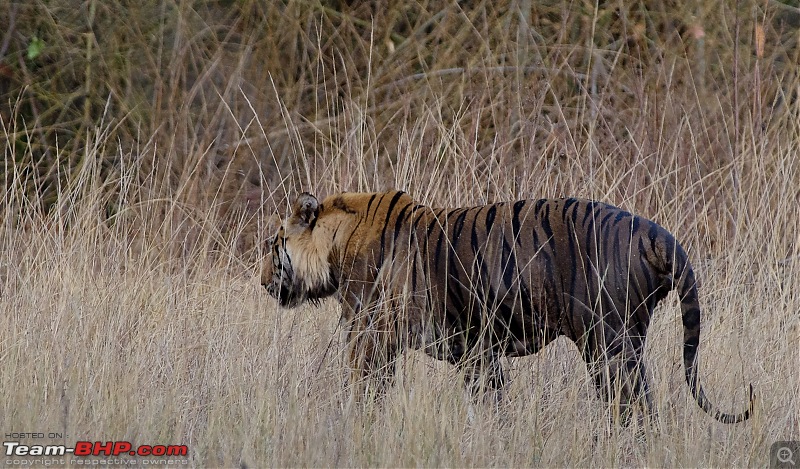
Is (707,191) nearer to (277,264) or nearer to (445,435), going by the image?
(277,264)

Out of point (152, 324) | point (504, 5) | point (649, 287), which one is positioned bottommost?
point (152, 324)

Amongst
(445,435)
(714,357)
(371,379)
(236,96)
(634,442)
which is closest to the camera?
(445,435)

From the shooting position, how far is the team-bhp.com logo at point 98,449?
3764 millimetres

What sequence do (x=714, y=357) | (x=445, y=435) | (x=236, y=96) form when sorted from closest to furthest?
(x=445, y=435) < (x=714, y=357) < (x=236, y=96)

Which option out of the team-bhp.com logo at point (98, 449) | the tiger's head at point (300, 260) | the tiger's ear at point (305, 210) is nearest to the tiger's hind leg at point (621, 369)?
the tiger's head at point (300, 260)

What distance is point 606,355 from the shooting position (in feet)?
14.4

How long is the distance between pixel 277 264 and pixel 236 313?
0.35 m

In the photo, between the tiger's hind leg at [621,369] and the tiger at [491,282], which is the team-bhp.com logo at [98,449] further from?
the tiger's hind leg at [621,369]

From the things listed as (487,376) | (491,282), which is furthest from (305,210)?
(487,376)

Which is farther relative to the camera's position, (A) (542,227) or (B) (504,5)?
(B) (504,5)

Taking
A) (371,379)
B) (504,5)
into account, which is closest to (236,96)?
(504,5)

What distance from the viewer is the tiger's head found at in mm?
5227

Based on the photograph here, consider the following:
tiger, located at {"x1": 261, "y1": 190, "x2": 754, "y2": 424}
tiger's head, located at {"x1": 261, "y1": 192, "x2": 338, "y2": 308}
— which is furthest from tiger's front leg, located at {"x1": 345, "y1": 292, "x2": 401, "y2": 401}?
tiger's head, located at {"x1": 261, "y1": 192, "x2": 338, "y2": 308}

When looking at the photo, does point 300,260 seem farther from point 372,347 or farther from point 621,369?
point 621,369
